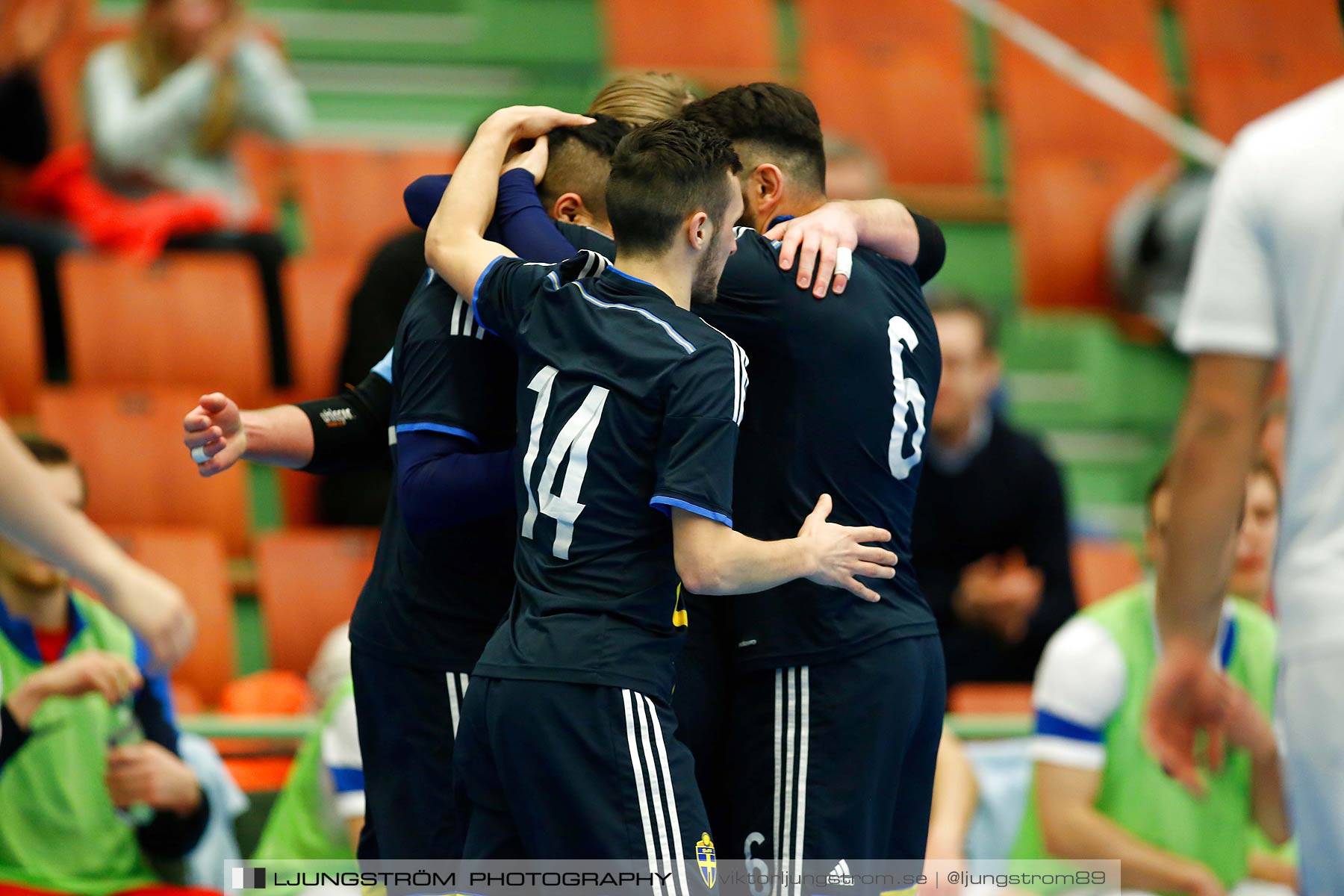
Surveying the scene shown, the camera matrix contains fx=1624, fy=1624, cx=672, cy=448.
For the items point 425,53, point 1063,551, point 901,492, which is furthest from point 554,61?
point 901,492

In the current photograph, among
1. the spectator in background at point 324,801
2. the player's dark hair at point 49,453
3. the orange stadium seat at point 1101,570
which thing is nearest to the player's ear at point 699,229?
the spectator in background at point 324,801

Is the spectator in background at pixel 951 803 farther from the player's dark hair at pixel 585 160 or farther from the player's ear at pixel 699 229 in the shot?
the player's ear at pixel 699 229

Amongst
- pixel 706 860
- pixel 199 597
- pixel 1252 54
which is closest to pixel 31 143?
pixel 199 597

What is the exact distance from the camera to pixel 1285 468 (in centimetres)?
239

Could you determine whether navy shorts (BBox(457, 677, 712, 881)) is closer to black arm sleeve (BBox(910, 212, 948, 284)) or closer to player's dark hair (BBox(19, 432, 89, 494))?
black arm sleeve (BBox(910, 212, 948, 284))

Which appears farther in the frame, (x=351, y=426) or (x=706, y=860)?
(x=351, y=426)

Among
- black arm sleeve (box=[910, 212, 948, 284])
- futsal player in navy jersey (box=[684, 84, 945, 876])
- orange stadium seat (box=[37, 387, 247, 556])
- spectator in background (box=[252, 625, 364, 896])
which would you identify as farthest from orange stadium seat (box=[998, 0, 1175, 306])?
futsal player in navy jersey (box=[684, 84, 945, 876])

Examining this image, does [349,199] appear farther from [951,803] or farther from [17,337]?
[951,803]

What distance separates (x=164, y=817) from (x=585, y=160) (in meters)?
2.42

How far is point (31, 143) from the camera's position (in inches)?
294

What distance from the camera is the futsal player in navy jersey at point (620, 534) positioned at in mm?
2744

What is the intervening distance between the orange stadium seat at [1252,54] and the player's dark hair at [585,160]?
7243 mm

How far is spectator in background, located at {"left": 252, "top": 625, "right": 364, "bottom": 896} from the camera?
4531 millimetres

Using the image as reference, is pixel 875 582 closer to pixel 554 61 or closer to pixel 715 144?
pixel 715 144
